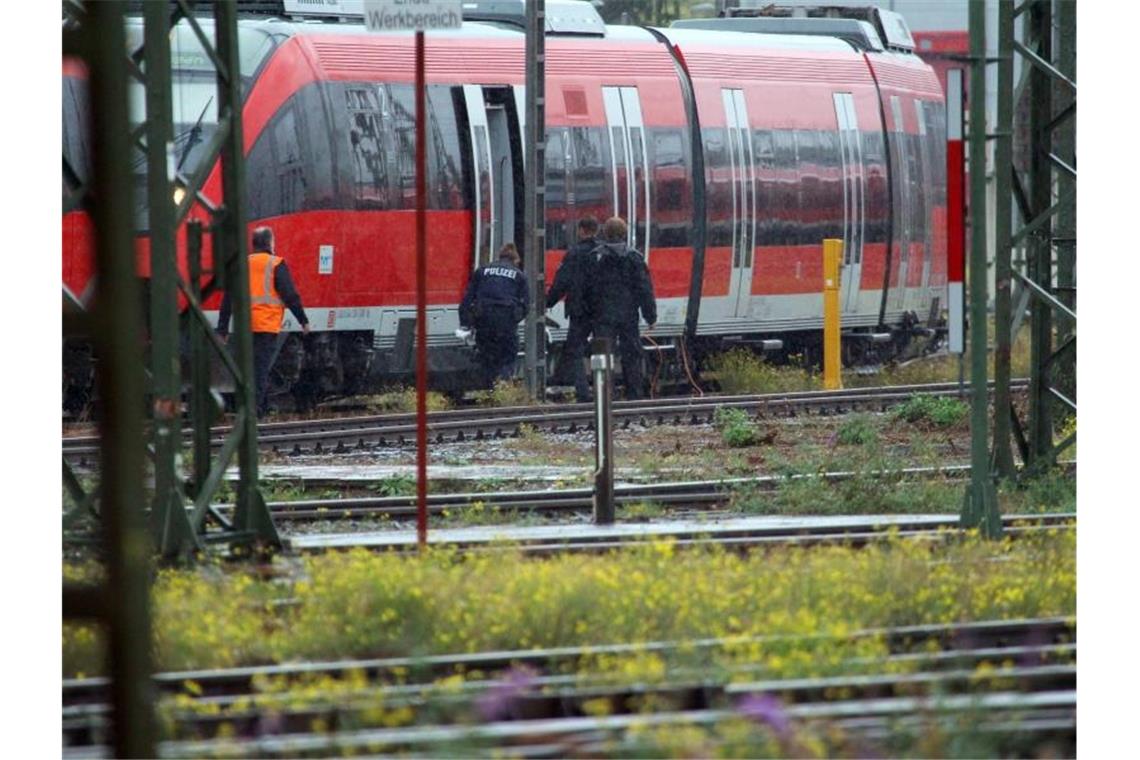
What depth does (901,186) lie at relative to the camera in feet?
82.2

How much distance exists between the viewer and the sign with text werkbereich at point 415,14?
31.9 feet

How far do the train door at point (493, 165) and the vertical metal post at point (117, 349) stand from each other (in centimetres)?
1658

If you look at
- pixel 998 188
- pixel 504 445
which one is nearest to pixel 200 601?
pixel 998 188

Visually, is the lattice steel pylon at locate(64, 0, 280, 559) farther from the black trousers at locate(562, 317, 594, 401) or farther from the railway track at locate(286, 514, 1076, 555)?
the black trousers at locate(562, 317, 594, 401)

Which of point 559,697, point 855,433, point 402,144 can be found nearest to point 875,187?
point 402,144

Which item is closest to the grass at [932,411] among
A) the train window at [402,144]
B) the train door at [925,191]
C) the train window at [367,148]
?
the train window at [402,144]

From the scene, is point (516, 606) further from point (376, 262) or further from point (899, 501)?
point (376, 262)

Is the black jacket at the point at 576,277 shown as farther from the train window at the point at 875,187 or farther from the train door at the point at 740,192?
the train window at the point at 875,187

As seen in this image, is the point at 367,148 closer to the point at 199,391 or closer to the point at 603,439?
the point at 603,439

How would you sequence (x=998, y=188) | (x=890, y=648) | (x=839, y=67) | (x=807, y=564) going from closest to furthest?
(x=890, y=648) → (x=807, y=564) → (x=998, y=188) → (x=839, y=67)

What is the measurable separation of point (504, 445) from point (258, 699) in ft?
34.4

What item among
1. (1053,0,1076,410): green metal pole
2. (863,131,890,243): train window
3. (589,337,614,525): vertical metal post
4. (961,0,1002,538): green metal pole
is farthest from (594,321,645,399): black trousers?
(961,0,1002,538): green metal pole

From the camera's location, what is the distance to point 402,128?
64.6ft

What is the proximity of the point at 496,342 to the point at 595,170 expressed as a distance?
2.17 metres
